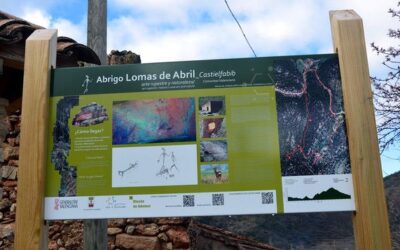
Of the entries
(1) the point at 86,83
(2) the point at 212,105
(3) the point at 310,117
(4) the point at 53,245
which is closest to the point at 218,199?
(2) the point at 212,105

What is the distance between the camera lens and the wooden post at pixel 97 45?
12.7 feet

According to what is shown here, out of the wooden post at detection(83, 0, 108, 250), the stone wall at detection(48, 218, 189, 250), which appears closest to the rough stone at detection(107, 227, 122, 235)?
the stone wall at detection(48, 218, 189, 250)

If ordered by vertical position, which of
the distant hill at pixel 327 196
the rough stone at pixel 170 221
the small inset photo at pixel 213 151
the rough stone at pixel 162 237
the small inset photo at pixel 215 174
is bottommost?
the rough stone at pixel 162 237

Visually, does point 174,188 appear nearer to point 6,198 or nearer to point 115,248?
point 115,248

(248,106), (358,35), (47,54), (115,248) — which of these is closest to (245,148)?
(248,106)

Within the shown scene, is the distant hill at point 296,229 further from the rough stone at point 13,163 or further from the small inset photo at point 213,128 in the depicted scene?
the small inset photo at point 213,128

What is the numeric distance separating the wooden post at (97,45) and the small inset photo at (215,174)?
191cm

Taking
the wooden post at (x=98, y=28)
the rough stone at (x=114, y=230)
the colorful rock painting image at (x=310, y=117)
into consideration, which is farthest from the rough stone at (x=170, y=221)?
the colorful rock painting image at (x=310, y=117)

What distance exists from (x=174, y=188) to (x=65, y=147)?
2.03ft

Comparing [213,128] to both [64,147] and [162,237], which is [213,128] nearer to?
[64,147]

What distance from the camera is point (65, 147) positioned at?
238 centimetres

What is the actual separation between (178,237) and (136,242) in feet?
1.74

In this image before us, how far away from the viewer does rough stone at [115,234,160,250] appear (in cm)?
564

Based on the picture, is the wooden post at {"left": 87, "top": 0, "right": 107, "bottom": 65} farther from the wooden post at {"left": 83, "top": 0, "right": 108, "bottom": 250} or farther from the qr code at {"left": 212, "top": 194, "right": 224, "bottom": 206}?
the qr code at {"left": 212, "top": 194, "right": 224, "bottom": 206}
